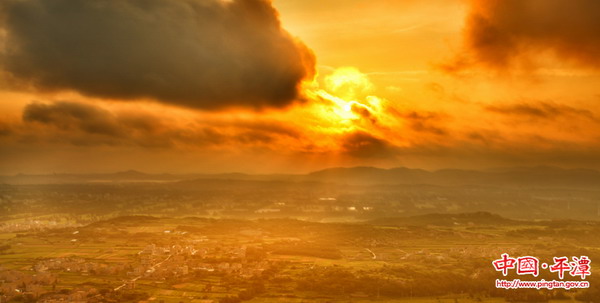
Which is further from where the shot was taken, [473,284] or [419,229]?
[419,229]

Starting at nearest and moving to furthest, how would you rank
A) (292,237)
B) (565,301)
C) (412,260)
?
(565,301) < (412,260) < (292,237)

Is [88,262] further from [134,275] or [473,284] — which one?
[473,284]

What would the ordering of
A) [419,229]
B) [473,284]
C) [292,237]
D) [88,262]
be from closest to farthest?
[473,284], [88,262], [292,237], [419,229]

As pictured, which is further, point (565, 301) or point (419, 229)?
point (419, 229)

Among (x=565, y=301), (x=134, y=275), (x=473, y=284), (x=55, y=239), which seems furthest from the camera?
(x=55, y=239)

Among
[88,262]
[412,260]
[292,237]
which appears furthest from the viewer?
[292,237]

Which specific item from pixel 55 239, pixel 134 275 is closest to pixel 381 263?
pixel 134 275

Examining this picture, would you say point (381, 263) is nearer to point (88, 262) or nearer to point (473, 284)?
point (473, 284)

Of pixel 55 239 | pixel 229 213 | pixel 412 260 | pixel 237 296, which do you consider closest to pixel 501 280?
pixel 412 260

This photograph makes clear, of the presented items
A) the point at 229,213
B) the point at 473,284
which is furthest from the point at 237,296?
the point at 229,213
